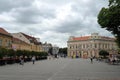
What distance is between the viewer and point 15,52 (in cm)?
6450

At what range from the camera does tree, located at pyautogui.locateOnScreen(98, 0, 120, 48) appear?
1346 inches

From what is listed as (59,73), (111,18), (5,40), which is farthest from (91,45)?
(59,73)

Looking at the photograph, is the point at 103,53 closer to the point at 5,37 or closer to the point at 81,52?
the point at 5,37

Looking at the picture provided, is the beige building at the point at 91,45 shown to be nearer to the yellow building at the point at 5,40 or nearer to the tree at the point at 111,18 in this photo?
the yellow building at the point at 5,40

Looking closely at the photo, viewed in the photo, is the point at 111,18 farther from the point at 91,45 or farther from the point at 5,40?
the point at 91,45

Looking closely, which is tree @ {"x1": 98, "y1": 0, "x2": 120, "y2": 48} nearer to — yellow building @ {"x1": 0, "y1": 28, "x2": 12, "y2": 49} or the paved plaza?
the paved plaza

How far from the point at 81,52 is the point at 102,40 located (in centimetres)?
1805

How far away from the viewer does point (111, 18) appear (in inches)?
1457

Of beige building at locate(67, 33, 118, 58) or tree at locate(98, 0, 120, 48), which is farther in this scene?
beige building at locate(67, 33, 118, 58)

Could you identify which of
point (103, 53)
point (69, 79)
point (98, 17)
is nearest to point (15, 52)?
point (98, 17)

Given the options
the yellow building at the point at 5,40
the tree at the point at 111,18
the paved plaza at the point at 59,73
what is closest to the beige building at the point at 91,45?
the yellow building at the point at 5,40

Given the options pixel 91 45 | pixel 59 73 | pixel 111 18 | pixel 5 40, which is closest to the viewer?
pixel 59 73

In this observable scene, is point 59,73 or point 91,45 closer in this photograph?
point 59,73

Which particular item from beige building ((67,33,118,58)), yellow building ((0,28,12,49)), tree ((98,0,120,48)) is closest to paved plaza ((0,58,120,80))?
tree ((98,0,120,48))
